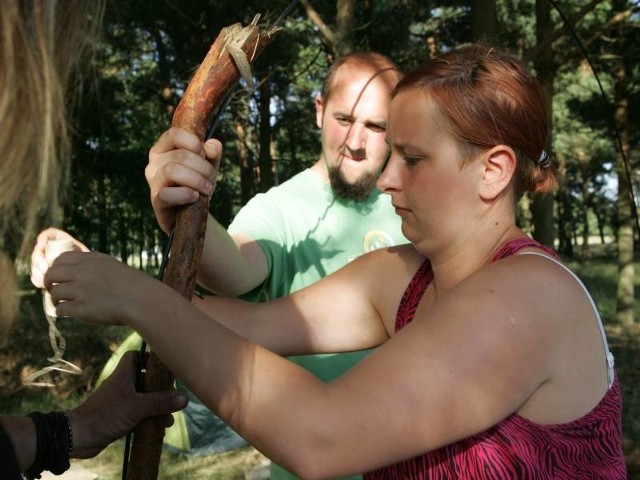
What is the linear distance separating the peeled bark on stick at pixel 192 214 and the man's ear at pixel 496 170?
600mm

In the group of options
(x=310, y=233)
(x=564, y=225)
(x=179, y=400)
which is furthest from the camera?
(x=564, y=225)

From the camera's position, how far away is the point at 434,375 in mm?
1341

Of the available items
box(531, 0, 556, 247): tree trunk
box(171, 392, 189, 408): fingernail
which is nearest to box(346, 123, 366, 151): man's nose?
box(171, 392, 189, 408): fingernail

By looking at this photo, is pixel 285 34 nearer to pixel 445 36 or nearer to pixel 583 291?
pixel 445 36

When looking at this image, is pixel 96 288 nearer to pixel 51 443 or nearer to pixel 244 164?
pixel 51 443

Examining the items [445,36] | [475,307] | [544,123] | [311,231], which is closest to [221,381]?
[475,307]

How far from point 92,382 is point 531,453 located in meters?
8.16

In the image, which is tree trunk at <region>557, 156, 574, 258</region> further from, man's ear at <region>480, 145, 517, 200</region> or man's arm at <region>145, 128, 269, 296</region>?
man's arm at <region>145, 128, 269, 296</region>

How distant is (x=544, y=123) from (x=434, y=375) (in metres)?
0.73

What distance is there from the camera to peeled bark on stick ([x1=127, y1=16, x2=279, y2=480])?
157 centimetres

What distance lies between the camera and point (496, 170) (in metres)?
1.65

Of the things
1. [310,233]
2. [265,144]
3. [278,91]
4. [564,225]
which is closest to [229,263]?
[310,233]

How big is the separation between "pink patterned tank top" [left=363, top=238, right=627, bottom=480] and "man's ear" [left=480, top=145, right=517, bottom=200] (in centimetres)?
→ 14

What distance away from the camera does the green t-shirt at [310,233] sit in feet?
8.56
